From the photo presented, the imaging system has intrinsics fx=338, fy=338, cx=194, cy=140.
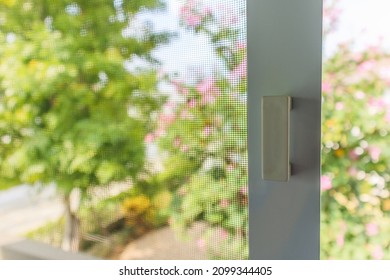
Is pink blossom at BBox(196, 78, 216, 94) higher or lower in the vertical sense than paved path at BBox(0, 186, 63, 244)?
higher

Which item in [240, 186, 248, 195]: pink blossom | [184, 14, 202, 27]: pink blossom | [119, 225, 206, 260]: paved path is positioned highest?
[184, 14, 202, 27]: pink blossom

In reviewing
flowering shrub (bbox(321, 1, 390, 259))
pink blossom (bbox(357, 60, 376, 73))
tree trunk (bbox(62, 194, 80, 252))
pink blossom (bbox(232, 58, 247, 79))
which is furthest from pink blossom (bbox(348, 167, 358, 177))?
tree trunk (bbox(62, 194, 80, 252))

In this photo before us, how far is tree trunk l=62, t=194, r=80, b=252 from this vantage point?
1.03m

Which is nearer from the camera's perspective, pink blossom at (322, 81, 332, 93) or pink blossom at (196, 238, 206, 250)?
pink blossom at (322, 81, 332, 93)

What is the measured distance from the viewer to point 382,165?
2.51ft

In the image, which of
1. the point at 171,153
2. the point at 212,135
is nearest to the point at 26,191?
the point at 171,153

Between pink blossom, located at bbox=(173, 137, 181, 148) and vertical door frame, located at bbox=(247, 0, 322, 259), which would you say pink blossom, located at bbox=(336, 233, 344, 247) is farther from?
pink blossom, located at bbox=(173, 137, 181, 148)

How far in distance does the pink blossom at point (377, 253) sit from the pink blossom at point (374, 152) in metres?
0.21

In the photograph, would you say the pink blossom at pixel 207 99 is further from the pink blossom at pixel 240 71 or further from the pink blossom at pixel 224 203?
the pink blossom at pixel 224 203

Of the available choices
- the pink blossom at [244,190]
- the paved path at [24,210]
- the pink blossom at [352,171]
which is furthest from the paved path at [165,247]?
the pink blossom at [352,171]

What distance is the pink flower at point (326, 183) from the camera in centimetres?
80
